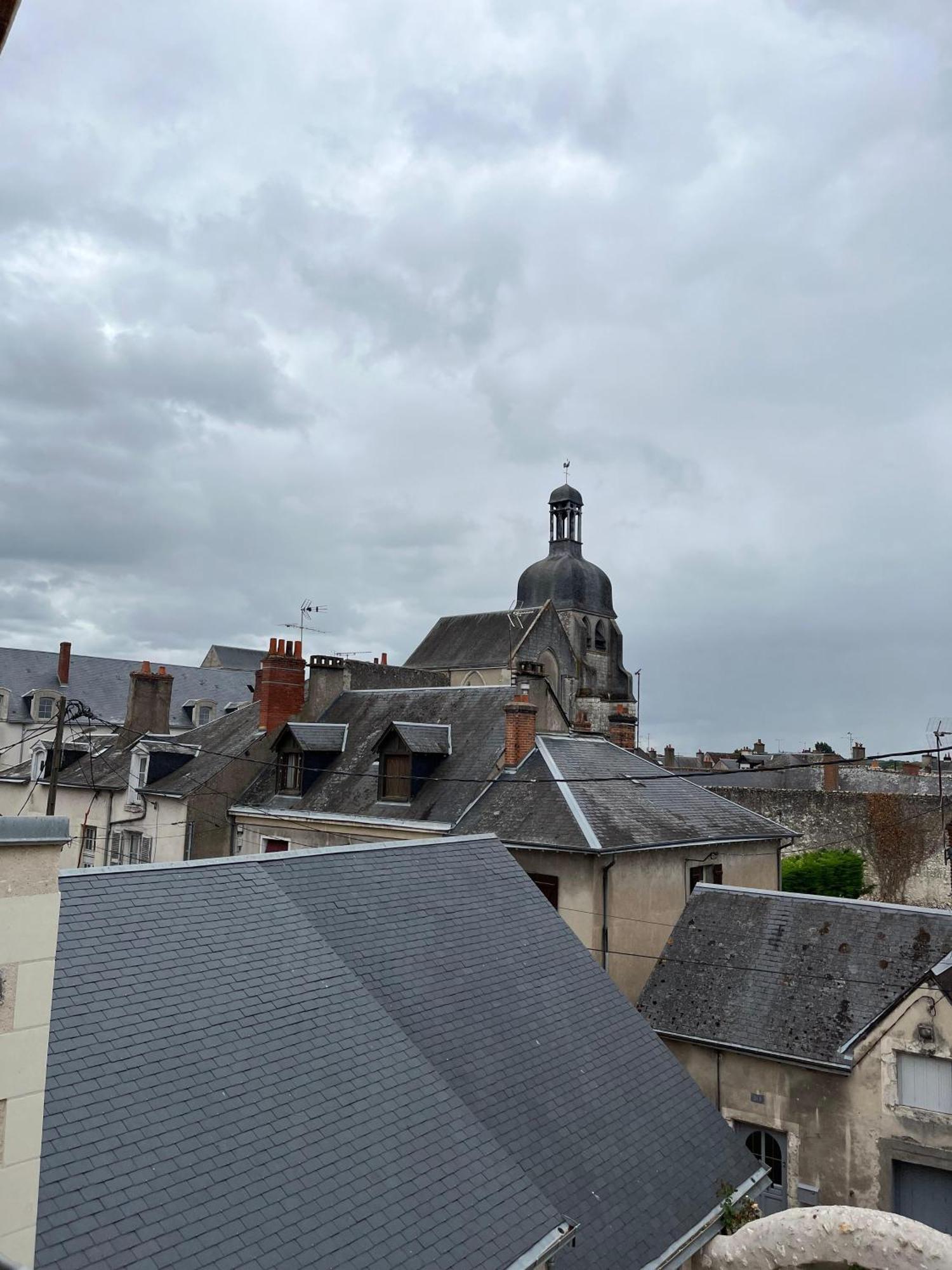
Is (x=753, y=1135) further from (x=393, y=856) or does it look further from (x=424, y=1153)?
(x=424, y=1153)

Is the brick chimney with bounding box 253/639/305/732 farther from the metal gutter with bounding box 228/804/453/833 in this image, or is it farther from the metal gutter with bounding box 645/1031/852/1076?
the metal gutter with bounding box 645/1031/852/1076

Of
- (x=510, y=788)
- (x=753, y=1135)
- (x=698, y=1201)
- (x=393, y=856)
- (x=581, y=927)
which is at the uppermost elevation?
(x=510, y=788)

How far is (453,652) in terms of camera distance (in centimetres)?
4641

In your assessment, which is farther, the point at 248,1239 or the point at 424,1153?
the point at 424,1153

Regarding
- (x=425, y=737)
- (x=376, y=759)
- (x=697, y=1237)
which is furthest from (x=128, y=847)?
(x=697, y=1237)

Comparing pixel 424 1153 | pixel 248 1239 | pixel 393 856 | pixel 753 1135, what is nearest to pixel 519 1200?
pixel 424 1153

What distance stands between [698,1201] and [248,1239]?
4.68 meters

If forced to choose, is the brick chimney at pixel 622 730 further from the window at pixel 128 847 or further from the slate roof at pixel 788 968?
the window at pixel 128 847

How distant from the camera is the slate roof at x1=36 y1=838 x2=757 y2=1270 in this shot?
5074mm

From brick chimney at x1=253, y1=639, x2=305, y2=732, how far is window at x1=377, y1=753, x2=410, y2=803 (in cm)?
446

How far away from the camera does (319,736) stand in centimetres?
2208

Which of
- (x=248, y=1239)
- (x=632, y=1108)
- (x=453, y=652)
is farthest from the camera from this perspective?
(x=453, y=652)

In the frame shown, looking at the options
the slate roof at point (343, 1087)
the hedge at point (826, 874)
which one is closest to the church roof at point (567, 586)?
the hedge at point (826, 874)

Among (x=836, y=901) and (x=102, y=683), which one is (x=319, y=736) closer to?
(x=836, y=901)
